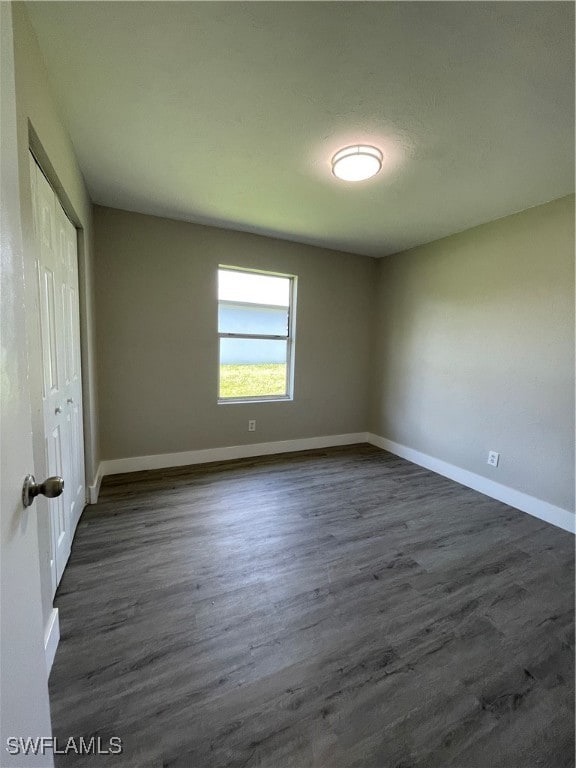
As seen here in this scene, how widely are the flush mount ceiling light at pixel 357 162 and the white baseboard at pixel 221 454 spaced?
9.12 feet

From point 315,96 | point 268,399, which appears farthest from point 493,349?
point 315,96

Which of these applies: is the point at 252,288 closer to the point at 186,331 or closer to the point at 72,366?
the point at 186,331

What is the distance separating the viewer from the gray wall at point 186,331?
2.98 m

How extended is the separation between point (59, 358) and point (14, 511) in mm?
1356

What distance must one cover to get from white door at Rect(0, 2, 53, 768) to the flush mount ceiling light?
1.60 meters

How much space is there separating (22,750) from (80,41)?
87.3 inches

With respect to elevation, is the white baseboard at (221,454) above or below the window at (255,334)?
below

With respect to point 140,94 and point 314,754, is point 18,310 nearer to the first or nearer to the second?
point 140,94

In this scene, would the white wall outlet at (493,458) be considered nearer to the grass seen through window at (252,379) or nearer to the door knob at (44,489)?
the grass seen through window at (252,379)

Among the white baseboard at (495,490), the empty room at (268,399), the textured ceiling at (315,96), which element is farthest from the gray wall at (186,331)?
the white baseboard at (495,490)

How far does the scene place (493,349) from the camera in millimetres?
2885

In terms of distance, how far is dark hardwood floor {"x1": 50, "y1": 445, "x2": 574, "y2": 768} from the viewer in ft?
3.56

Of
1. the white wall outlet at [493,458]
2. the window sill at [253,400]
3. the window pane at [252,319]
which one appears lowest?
the white wall outlet at [493,458]

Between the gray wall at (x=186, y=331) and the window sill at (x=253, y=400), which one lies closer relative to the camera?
the gray wall at (x=186, y=331)
